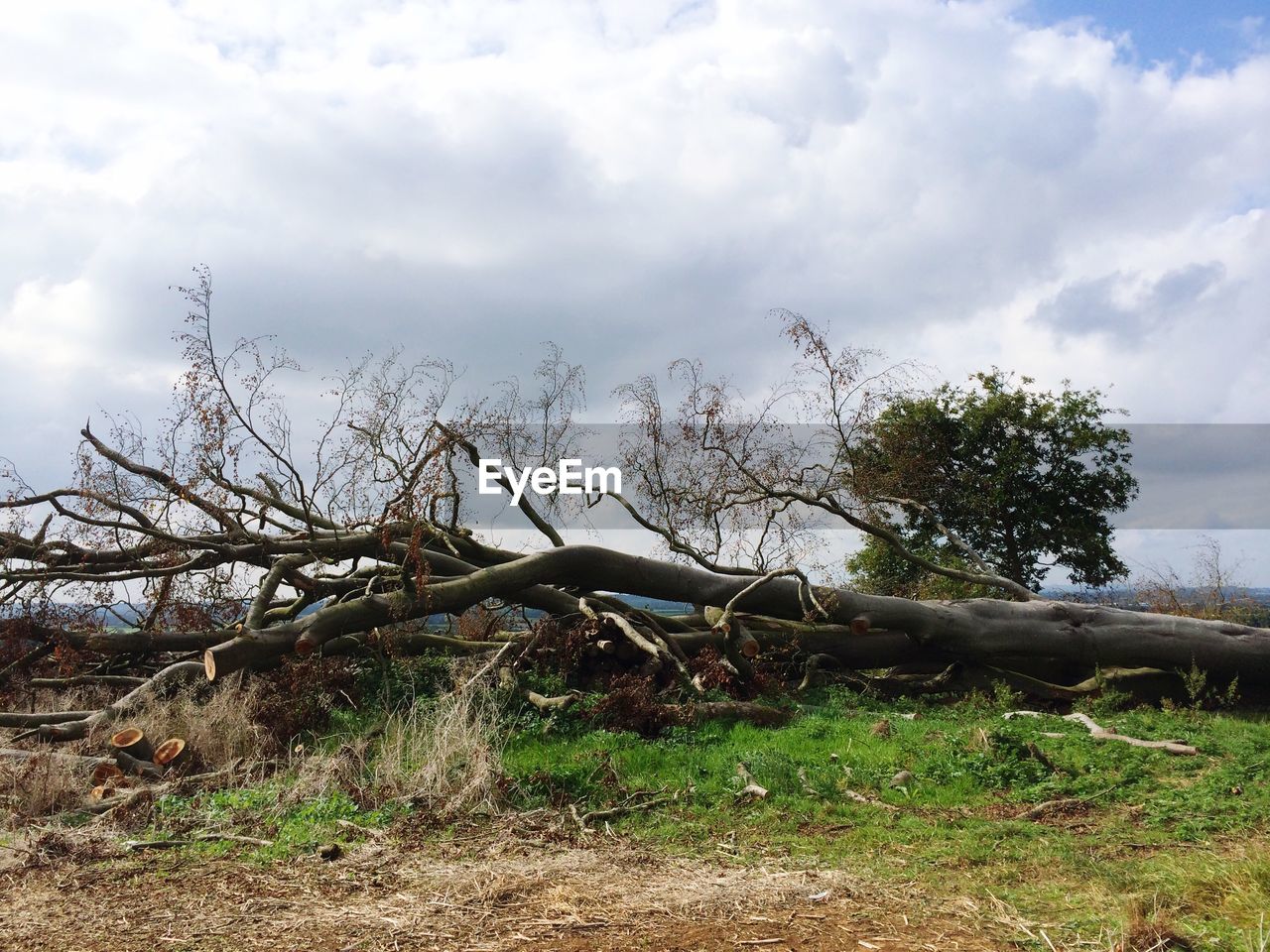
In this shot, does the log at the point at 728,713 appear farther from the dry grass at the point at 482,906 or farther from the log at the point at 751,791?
the dry grass at the point at 482,906

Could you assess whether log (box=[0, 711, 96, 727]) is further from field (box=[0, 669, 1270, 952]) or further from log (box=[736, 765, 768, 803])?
log (box=[736, 765, 768, 803])

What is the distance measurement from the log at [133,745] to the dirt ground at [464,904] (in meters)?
2.36

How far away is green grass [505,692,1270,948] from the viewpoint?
5.47 meters

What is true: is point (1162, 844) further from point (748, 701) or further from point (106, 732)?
point (106, 732)

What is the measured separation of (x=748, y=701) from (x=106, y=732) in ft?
21.9

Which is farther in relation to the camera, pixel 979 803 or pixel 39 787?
pixel 39 787

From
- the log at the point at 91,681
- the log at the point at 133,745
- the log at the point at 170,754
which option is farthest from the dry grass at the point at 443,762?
the log at the point at 91,681

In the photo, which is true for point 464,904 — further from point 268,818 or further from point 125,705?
point 125,705

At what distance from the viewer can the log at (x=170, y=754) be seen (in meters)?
9.13

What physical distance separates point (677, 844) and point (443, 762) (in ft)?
7.45

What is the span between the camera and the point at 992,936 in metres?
4.91

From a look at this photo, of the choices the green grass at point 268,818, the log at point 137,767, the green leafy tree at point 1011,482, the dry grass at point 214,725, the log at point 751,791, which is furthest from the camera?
the green leafy tree at point 1011,482

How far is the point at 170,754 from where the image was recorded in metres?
9.18

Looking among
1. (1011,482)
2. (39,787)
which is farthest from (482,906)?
(1011,482)
